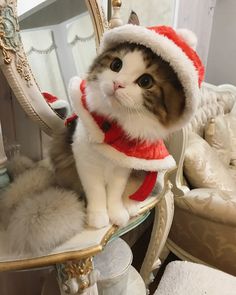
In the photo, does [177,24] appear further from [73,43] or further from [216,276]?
[216,276]

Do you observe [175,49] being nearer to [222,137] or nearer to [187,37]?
[187,37]

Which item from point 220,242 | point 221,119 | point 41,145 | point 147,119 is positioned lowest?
point 220,242

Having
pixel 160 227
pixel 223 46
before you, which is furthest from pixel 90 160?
pixel 223 46

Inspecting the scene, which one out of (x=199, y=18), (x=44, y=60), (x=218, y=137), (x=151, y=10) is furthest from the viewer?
(x=199, y=18)

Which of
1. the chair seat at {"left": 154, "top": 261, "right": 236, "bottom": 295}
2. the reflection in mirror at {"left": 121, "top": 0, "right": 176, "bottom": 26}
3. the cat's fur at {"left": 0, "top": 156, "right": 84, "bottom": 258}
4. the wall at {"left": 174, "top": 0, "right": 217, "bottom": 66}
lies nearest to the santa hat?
the cat's fur at {"left": 0, "top": 156, "right": 84, "bottom": 258}

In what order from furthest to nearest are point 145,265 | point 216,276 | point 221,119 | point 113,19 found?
1. point 221,119
2. point 145,265
3. point 113,19
4. point 216,276

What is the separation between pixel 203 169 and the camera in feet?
3.70

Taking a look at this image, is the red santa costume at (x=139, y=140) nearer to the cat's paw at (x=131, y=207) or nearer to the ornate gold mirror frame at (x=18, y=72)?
the cat's paw at (x=131, y=207)

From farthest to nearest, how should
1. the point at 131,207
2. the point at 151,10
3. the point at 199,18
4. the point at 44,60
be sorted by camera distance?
the point at 199,18 < the point at 151,10 < the point at 44,60 < the point at 131,207

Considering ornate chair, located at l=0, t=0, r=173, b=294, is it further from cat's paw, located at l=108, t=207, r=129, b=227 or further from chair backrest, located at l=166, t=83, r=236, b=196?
chair backrest, located at l=166, t=83, r=236, b=196

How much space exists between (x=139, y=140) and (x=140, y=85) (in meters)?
0.10

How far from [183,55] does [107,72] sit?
0.13 m

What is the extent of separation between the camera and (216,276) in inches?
26.1

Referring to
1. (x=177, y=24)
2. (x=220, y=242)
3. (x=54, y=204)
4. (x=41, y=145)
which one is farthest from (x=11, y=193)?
(x=177, y=24)
